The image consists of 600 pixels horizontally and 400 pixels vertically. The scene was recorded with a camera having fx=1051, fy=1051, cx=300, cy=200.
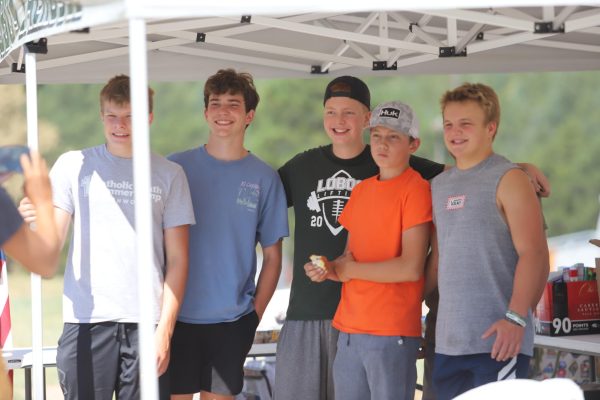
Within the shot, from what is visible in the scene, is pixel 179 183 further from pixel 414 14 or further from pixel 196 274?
pixel 414 14

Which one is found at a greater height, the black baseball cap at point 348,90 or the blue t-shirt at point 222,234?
the black baseball cap at point 348,90

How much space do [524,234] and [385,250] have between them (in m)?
0.64

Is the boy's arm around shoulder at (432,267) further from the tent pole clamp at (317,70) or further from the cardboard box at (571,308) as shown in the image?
the tent pole clamp at (317,70)

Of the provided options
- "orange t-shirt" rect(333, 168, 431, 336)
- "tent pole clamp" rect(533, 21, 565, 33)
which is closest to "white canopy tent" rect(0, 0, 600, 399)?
"tent pole clamp" rect(533, 21, 565, 33)

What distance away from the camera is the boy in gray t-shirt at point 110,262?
13.0 ft

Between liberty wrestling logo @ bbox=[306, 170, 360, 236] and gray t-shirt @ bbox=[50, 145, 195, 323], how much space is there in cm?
69

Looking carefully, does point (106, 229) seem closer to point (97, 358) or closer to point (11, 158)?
point (97, 358)

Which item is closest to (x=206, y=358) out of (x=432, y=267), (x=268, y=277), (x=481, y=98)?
(x=268, y=277)

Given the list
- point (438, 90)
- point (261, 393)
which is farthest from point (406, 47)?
point (438, 90)

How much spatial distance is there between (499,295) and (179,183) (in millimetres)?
1293

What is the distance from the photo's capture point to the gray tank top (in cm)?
380

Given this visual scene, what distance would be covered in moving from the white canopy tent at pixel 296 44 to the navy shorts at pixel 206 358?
56 cm

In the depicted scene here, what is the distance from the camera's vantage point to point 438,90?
2898 cm

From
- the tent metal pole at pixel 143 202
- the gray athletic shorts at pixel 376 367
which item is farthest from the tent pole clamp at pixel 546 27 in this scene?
the tent metal pole at pixel 143 202
